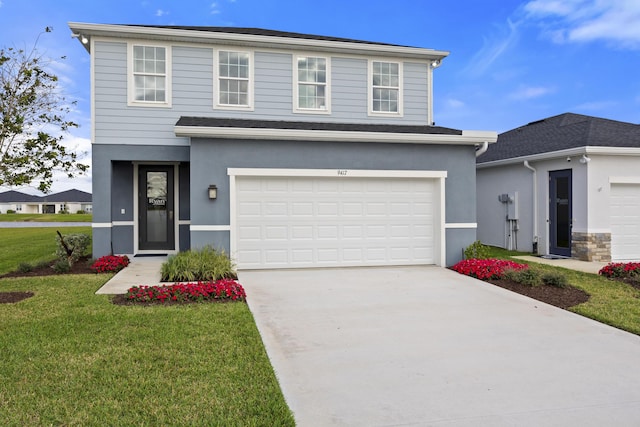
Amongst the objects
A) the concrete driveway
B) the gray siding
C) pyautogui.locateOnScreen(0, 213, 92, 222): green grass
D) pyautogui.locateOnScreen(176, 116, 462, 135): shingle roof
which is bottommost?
the concrete driveway

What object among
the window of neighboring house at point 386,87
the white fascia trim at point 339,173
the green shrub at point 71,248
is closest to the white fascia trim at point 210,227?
the white fascia trim at point 339,173

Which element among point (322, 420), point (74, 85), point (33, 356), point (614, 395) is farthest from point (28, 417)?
point (74, 85)

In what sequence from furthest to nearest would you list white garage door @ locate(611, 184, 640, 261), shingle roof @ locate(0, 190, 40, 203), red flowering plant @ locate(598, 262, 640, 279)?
shingle roof @ locate(0, 190, 40, 203), white garage door @ locate(611, 184, 640, 261), red flowering plant @ locate(598, 262, 640, 279)

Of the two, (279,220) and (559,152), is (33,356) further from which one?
(559,152)

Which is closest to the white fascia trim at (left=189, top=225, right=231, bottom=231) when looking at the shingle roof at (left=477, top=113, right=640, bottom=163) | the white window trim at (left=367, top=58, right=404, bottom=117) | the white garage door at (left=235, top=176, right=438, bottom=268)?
the white garage door at (left=235, top=176, right=438, bottom=268)

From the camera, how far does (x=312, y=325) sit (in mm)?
5773

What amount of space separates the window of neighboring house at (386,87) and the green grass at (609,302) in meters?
6.23

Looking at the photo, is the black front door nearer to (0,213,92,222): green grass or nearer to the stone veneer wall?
the stone veneer wall

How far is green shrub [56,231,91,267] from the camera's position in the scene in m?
10.5

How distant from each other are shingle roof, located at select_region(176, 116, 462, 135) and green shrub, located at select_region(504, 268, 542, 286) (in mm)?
3766

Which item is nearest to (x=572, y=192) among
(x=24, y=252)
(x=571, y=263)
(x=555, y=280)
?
(x=571, y=263)

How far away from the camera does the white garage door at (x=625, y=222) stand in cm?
1198

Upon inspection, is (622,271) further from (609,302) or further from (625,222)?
(625,222)

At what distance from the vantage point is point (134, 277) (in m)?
8.70
